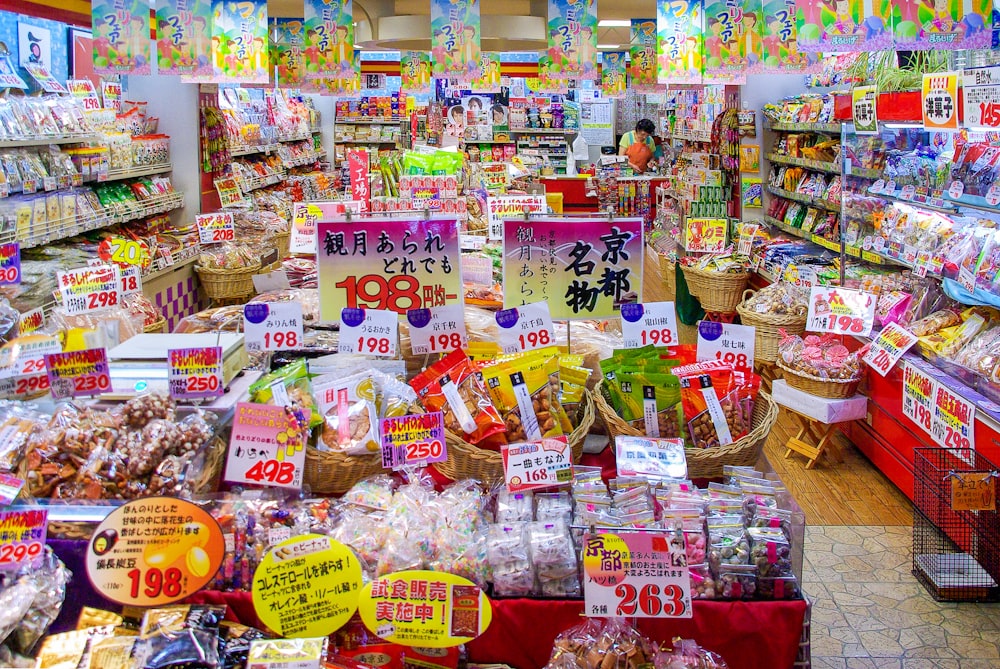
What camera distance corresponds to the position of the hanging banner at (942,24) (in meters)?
4.68

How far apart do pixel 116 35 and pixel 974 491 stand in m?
5.86

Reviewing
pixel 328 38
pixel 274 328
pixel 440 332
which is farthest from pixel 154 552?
pixel 328 38

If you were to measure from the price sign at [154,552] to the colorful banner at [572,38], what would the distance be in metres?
6.46

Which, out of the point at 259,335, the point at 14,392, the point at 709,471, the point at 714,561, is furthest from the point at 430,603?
the point at 14,392

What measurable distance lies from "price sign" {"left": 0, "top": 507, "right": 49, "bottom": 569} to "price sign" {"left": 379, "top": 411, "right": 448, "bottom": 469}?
83 cm

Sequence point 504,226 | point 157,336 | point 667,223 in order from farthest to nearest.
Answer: point 667,223, point 504,226, point 157,336

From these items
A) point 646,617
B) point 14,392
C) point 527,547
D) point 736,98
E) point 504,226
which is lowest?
point 646,617

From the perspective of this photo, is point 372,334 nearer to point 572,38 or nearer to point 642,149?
point 572,38

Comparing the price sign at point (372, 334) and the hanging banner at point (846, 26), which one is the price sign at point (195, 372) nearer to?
the price sign at point (372, 334)

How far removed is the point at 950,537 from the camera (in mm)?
4020

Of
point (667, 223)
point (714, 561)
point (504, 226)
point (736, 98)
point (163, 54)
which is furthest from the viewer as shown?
point (667, 223)

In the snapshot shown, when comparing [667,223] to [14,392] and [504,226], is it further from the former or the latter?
[14,392]

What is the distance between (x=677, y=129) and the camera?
12.0 m

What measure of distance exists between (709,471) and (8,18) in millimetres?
9894
